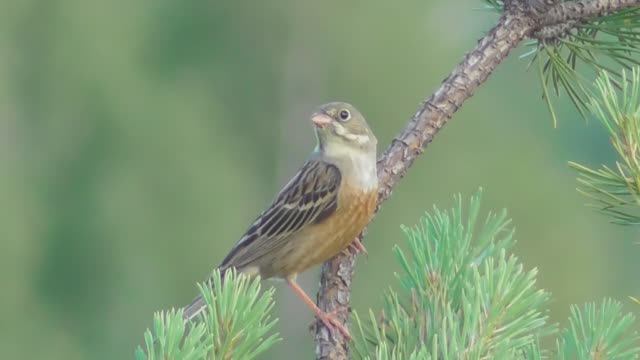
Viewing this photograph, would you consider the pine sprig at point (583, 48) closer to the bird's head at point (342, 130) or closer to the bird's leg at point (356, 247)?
the bird's leg at point (356, 247)

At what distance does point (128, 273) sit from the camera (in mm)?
16484

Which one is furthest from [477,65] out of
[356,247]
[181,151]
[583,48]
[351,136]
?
[181,151]

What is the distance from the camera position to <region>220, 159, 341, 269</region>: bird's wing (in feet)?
12.5

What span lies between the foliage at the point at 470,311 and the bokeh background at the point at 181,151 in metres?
12.3

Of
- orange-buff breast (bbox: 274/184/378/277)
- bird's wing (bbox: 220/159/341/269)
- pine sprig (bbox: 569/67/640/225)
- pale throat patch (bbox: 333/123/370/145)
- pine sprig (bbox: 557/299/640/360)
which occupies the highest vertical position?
pale throat patch (bbox: 333/123/370/145)

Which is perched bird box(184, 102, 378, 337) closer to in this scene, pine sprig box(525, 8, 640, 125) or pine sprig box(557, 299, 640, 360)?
pine sprig box(525, 8, 640, 125)

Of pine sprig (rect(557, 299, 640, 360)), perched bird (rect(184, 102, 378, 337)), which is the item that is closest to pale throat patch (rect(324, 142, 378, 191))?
perched bird (rect(184, 102, 378, 337))

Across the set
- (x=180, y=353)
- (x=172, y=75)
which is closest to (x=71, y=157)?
(x=172, y=75)

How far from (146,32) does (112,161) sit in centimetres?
172

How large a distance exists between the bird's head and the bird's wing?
0.26 feet

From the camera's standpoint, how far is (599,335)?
200 cm

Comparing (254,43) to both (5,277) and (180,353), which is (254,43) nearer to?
(5,277)

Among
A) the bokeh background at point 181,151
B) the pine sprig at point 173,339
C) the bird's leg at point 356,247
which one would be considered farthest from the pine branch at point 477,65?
the bokeh background at point 181,151

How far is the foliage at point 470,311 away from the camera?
1936 millimetres
